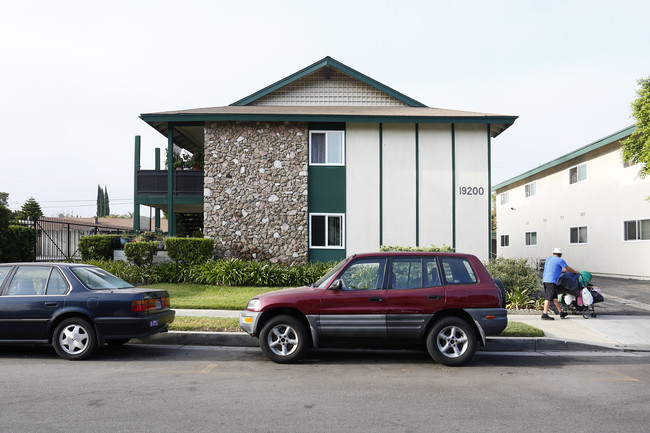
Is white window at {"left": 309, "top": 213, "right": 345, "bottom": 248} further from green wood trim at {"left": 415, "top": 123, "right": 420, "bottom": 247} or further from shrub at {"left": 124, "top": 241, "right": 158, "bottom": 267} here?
shrub at {"left": 124, "top": 241, "right": 158, "bottom": 267}

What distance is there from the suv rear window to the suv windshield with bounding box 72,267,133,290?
5.27m

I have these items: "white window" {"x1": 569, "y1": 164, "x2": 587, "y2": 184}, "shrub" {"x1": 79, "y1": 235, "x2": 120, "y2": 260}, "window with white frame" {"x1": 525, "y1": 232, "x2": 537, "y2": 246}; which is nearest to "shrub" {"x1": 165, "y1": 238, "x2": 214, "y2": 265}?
"shrub" {"x1": 79, "y1": 235, "x2": 120, "y2": 260}

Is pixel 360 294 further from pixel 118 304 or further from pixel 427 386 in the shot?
pixel 118 304

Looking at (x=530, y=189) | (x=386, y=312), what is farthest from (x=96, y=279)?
(x=530, y=189)

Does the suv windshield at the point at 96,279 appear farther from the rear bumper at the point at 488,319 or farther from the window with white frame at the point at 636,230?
the window with white frame at the point at 636,230

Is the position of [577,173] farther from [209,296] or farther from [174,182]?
[209,296]

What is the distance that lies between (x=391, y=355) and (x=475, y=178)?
11.1m

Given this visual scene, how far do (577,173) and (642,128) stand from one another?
28.4ft

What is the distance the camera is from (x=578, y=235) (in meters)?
25.5

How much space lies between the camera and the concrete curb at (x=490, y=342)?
29.7 ft

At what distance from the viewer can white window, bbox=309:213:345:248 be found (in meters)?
18.1

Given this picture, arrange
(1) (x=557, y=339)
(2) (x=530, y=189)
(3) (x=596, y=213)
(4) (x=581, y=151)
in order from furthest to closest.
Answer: (2) (x=530, y=189), (4) (x=581, y=151), (3) (x=596, y=213), (1) (x=557, y=339)

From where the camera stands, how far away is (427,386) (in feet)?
21.1

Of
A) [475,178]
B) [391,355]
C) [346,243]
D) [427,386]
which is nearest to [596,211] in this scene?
[475,178]
